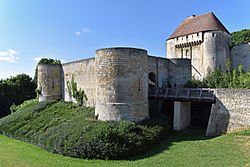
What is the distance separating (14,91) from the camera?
2708 centimetres

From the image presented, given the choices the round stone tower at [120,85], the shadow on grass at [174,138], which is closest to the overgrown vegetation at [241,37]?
the shadow on grass at [174,138]

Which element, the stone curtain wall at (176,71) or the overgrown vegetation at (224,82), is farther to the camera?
the stone curtain wall at (176,71)

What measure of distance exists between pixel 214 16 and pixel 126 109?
51.1 feet

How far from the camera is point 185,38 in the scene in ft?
63.6

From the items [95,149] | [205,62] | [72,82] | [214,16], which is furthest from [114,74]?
[214,16]

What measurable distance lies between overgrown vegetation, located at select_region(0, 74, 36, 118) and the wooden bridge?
2235cm

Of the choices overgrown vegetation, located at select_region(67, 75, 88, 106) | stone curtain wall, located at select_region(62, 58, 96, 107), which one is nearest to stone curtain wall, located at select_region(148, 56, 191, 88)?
stone curtain wall, located at select_region(62, 58, 96, 107)

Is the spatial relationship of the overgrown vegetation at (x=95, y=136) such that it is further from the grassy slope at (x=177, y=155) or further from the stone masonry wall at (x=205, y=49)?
the stone masonry wall at (x=205, y=49)

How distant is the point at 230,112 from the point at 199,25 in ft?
Result: 37.2

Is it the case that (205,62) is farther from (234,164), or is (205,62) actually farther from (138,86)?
(234,164)

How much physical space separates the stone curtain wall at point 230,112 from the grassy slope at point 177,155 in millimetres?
824

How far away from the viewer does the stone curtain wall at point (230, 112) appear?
413 inches

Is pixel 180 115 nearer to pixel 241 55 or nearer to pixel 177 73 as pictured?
pixel 177 73

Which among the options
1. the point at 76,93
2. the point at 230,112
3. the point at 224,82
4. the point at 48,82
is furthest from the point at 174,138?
the point at 48,82
